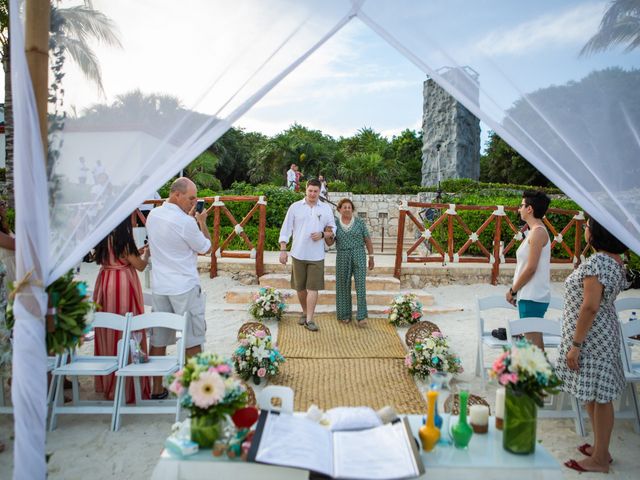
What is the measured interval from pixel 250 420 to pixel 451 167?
18.3 metres

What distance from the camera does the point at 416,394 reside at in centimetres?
459

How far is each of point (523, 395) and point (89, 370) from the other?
310 centimetres

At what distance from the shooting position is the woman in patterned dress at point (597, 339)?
3.09m

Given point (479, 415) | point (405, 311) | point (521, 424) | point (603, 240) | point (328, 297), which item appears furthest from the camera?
point (328, 297)

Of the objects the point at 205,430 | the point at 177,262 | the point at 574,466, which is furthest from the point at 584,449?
the point at 177,262

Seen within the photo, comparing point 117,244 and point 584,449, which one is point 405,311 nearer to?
point 584,449

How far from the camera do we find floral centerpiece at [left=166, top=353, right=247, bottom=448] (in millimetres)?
2256

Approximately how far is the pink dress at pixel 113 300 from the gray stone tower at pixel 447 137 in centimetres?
1675

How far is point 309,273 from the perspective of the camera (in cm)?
624

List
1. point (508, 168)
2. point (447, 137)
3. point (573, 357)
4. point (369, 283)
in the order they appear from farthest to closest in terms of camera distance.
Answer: point (508, 168)
point (447, 137)
point (369, 283)
point (573, 357)

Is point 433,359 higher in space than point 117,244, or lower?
lower

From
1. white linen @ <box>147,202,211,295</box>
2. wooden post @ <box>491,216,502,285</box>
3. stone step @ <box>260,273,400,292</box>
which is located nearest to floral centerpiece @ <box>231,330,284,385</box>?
white linen @ <box>147,202,211,295</box>

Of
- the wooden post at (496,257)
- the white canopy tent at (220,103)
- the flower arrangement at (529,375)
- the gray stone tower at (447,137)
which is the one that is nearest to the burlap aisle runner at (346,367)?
the flower arrangement at (529,375)

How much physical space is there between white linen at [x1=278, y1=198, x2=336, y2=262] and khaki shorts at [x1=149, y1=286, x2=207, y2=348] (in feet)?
6.83
